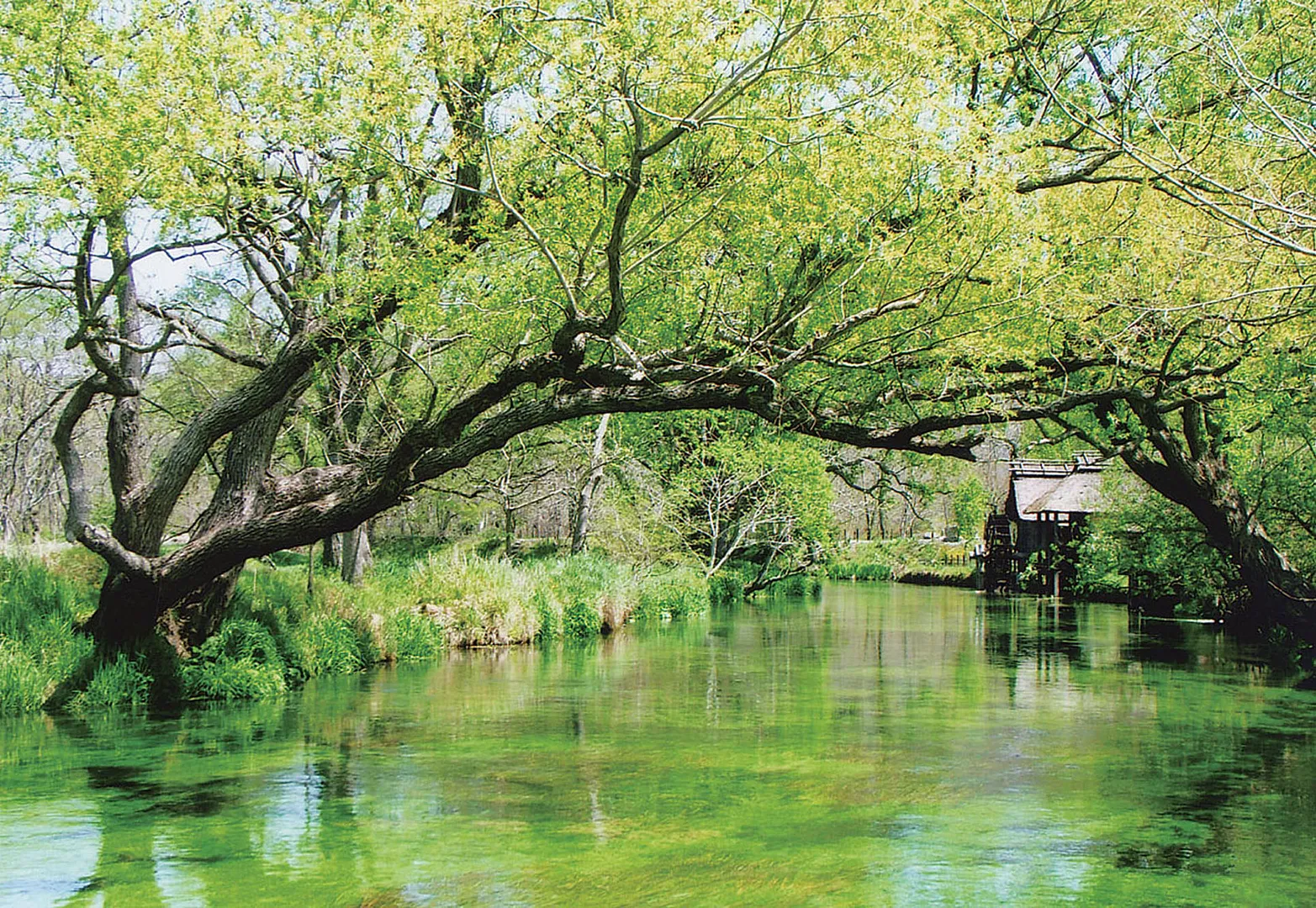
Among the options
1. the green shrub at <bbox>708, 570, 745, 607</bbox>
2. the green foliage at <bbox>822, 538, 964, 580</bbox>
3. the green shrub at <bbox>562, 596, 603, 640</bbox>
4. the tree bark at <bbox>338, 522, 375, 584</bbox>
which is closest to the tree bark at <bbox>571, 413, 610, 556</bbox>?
the green shrub at <bbox>562, 596, 603, 640</bbox>

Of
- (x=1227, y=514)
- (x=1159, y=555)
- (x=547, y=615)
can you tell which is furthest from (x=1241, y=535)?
(x=547, y=615)

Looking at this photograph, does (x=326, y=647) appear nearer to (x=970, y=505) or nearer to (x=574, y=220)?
(x=574, y=220)

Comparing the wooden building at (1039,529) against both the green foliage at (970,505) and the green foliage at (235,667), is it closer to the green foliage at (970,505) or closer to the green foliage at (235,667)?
the green foliage at (970,505)

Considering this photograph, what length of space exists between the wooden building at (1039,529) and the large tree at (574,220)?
22.0 m

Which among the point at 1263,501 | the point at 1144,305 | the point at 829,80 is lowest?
the point at 1263,501

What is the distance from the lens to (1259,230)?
5.81 m

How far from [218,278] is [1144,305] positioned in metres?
11.7

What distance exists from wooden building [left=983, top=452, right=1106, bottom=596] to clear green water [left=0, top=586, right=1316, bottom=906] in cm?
2011

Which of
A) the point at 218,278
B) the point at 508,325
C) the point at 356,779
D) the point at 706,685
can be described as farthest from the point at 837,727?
the point at 218,278

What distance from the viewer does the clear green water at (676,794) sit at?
646cm

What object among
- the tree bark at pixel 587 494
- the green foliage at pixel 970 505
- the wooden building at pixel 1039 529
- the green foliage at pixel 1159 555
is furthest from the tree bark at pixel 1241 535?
the green foliage at pixel 970 505

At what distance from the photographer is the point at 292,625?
14094 mm

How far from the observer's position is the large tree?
8.95 meters

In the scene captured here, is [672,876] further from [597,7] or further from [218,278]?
[218,278]
